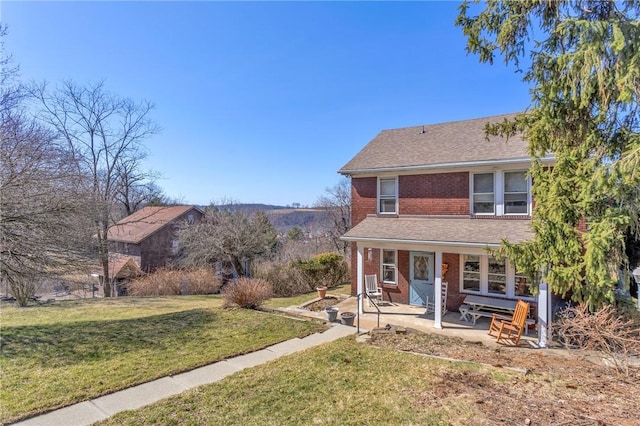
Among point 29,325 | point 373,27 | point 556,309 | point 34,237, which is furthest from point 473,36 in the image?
point 29,325

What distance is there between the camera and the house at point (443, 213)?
1102 cm

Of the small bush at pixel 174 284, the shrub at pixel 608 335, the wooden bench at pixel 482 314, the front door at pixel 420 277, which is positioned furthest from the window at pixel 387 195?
the small bush at pixel 174 284

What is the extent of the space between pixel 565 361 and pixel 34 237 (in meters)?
14.6

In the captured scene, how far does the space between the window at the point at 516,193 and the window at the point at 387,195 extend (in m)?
4.19

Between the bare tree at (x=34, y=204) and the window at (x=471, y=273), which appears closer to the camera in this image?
the bare tree at (x=34, y=204)

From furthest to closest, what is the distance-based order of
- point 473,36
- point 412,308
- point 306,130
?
1. point 306,130
2. point 412,308
3. point 473,36

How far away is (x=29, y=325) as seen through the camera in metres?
11.0

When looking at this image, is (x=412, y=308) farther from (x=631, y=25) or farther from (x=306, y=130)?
(x=306, y=130)

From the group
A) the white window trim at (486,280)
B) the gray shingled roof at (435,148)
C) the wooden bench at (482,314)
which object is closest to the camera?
the wooden bench at (482,314)

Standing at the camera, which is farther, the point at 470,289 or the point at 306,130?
the point at 306,130

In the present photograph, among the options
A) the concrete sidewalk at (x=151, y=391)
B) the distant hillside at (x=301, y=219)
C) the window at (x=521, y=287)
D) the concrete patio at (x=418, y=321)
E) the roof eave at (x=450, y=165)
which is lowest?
the concrete patio at (x=418, y=321)

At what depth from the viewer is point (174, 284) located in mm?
21516

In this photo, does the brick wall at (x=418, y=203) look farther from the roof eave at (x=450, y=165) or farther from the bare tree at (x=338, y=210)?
the bare tree at (x=338, y=210)

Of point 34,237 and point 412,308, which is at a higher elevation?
point 34,237
